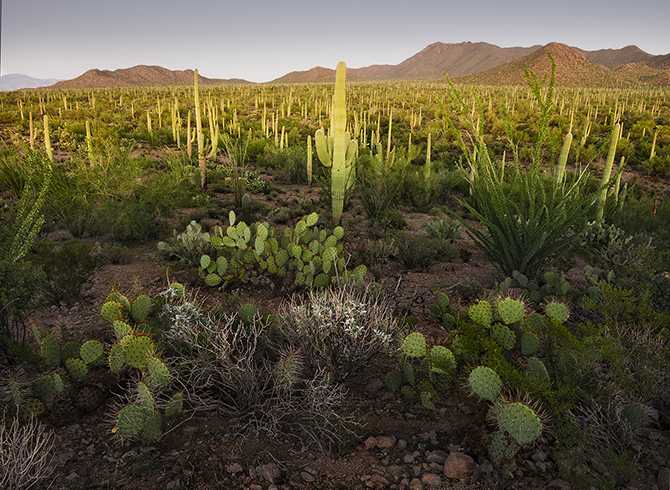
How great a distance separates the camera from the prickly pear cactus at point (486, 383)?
8.29 ft

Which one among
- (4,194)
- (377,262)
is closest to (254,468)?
(377,262)

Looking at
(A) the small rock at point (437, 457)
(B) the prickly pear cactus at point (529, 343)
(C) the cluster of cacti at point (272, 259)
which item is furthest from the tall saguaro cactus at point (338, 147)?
(A) the small rock at point (437, 457)

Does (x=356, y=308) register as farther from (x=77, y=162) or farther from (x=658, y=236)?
(x=77, y=162)

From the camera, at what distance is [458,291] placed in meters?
4.79

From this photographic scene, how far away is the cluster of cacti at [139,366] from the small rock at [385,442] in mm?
1306

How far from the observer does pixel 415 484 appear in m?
2.29

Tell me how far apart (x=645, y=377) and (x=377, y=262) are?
3.50 m

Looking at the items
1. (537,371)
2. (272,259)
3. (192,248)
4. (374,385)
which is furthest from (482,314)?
(192,248)

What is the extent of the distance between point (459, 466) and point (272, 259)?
3.10 metres

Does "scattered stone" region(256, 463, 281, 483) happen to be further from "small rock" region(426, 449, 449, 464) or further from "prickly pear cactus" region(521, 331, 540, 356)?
"prickly pear cactus" region(521, 331, 540, 356)

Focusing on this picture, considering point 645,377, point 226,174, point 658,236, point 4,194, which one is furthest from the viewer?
point 226,174

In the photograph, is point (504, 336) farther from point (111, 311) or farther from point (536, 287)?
point (111, 311)

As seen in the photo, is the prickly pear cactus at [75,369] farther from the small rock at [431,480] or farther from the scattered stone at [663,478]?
the scattered stone at [663,478]

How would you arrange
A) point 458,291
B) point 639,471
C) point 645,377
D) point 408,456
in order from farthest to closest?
point 458,291
point 645,377
point 408,456
point 639,471
